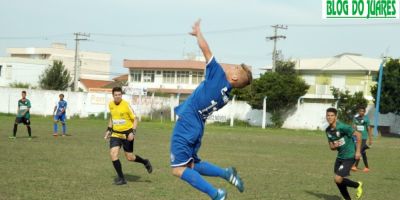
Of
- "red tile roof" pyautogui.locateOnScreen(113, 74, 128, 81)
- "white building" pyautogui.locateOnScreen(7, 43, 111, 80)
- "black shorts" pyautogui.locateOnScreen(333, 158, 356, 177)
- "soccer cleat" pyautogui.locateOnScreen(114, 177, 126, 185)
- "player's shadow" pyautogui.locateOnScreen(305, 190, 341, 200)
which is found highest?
"white building" pyautogui.locateOnScreen(7, 43, 111, 80)

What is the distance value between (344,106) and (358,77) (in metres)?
22.0

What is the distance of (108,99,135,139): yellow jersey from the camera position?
11.4 meters

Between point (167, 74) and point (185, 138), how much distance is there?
75.9 metres

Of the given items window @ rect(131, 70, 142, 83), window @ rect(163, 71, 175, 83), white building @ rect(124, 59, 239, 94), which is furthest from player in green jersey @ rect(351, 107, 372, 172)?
window @ rect(131, 70, 142, 83)

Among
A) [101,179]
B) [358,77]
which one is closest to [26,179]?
[101,179]

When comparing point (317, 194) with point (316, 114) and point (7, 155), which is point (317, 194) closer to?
point (7, 155)

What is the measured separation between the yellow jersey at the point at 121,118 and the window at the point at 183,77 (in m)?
69.0

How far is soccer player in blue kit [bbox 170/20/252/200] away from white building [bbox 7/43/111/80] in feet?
338

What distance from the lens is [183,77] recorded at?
265 ft

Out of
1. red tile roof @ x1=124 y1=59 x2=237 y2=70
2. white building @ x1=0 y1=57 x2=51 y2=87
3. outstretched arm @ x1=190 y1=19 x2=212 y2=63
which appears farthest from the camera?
red tile roof @ x1=124 y1=59 x2=237 y2=70

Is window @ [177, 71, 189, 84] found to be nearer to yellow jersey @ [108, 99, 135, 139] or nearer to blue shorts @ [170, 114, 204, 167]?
yellow jersey @ [108, 99, 135, 139]

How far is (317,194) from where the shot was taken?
10617mm

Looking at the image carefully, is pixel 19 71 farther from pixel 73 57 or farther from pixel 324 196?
pixel 324 196

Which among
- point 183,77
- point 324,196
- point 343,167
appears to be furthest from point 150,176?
point 183,77
